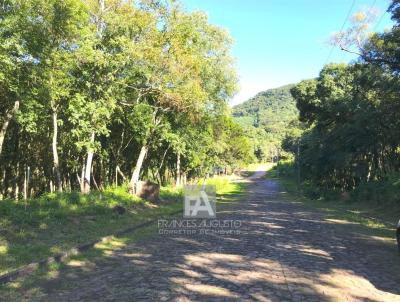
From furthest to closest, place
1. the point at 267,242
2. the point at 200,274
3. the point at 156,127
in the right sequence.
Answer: the point at 156,127
the point at 267,242
the point at 200,274

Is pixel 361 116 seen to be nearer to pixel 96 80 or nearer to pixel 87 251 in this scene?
pixel 96 80

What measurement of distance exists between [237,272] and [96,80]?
49.7 feet

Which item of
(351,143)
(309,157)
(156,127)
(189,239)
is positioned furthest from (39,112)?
(309,157)

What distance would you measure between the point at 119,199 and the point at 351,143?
20.2 metres

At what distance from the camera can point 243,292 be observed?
285 inches

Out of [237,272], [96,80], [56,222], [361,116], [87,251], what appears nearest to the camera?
[237,272]

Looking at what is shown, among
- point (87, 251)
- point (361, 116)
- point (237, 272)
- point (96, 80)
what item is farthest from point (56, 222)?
point (361, 116)

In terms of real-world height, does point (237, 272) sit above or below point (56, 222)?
below

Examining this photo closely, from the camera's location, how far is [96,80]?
2141 cm

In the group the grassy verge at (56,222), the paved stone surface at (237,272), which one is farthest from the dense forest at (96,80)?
the paved stone surface at (237,272)

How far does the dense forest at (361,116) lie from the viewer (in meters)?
23.8

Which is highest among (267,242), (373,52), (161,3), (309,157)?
(161,3)

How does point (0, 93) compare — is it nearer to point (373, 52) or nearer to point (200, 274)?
point (200, 274)

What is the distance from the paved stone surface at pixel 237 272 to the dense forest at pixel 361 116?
13227 mm
